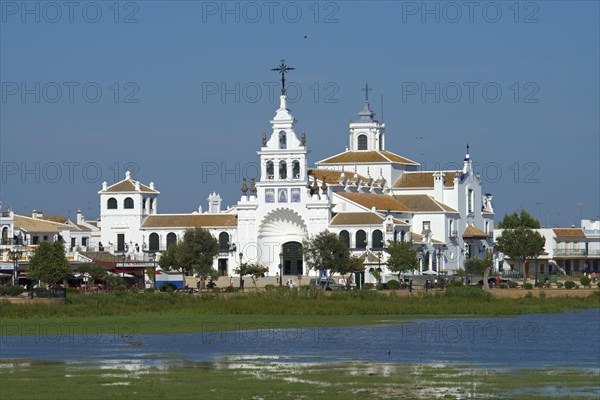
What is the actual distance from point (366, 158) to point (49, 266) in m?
50.9

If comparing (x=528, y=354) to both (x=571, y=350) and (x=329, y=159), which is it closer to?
(x=571, y=350)

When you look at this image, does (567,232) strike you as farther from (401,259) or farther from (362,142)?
(401,259)

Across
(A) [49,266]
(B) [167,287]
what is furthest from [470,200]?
(A) [49,266]

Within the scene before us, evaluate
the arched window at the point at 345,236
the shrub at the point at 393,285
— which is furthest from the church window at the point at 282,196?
the shrub at the point at 393,285

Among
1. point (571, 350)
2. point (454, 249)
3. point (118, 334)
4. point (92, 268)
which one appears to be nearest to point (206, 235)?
point (92, 268)

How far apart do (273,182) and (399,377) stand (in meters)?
74.3

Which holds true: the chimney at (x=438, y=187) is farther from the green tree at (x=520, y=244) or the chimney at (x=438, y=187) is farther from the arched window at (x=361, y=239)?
the arched window at (x=361, y=239)

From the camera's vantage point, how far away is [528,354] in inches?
1987

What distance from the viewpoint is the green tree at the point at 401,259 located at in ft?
348

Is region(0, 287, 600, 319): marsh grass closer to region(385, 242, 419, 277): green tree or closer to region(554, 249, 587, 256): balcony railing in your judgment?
region(385, 242, 419, 277): green tree

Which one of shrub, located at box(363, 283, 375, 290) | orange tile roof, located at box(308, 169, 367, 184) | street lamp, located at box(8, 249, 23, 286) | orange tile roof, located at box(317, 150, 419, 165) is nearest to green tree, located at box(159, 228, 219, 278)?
shrub, located at box(363, 283, 375, 290)

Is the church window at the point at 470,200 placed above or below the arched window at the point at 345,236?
above

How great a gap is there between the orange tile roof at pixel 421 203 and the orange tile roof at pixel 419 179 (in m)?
2.15

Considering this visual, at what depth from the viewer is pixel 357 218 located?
376 ft
